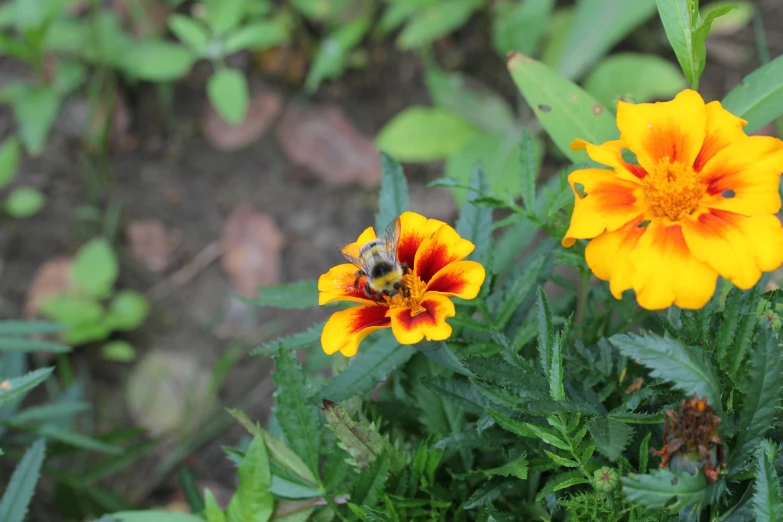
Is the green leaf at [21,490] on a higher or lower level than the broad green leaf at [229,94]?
lower

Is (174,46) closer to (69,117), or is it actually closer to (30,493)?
(69,117)

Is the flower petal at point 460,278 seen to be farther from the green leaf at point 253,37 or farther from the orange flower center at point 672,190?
the green leaf at point 253,37

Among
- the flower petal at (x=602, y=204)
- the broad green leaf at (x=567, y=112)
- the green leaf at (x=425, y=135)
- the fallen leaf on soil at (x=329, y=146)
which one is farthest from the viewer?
the fallen leaf on soil at (x=329, y=146)

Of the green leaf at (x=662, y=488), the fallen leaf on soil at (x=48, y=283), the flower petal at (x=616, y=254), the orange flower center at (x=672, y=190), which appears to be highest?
the orange flower center at (x=672, y=190)

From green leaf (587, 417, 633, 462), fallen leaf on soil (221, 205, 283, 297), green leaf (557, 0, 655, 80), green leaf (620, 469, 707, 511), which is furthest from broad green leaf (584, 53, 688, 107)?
green leaf (620, 469, 707, 511)

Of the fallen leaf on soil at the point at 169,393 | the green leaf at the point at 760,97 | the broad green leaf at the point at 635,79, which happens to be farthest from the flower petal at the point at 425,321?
the broad green leaf at the point at 635,79

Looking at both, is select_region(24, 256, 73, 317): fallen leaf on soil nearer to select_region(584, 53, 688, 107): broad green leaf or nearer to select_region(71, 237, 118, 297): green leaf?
select_region(71, 237, 118, 297): green leaf

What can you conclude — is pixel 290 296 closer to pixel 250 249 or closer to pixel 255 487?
pixel 255 487
